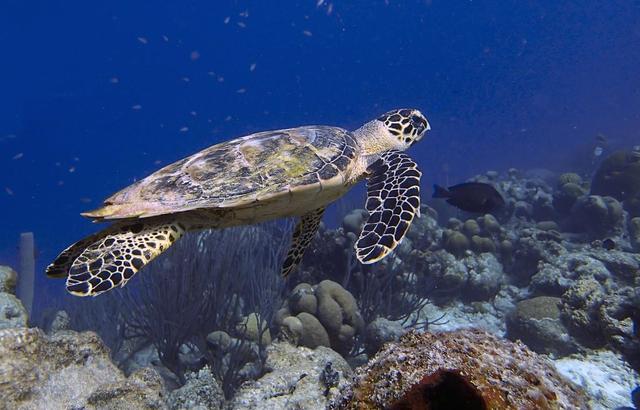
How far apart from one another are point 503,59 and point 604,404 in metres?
137

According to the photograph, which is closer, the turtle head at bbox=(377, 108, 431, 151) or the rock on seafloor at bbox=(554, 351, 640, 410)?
the rock on seafloor at bbox=(554, 351, 640, 410)

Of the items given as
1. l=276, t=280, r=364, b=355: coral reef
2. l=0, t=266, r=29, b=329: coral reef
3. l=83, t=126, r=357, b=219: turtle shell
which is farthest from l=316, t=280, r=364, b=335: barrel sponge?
l=0, t=266, r=29, b=329: coral reef

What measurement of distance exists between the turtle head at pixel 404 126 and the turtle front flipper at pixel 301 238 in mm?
1644

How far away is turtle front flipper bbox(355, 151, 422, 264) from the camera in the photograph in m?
3.21

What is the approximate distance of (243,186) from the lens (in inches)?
145

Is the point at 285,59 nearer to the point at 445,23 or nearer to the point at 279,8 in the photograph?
the point at 279,8

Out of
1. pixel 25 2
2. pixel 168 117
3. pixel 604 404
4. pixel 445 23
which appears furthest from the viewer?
pixel 445 23

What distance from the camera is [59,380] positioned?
3.09 metres

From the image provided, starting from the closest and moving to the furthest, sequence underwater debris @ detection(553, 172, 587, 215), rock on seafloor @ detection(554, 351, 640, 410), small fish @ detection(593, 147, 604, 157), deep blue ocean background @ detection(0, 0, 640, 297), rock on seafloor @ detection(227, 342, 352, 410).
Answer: rock on seafloor @ detection(227, 342, 352, 410) → rock on seafloor @ detection(554, 351, 640, 410) → underwater debris @ detection(553, 172, 587, 215) → small fish @ detection(593, 147, 604, 157) → deep blue ocean background @ detection(0, 0, 640, 297)

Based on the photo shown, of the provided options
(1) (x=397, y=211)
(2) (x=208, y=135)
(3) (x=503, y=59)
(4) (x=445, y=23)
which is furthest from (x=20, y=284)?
(3) (x=503, y=59)

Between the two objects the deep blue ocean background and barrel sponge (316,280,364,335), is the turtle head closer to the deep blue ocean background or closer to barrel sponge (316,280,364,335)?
barrel sponge (316,280,364,335)

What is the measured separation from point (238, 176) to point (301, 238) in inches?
55.5

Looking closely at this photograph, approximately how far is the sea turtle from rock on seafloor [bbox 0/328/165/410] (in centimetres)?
63

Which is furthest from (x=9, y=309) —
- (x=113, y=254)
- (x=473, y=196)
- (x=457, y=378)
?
(x=473, y=196)
